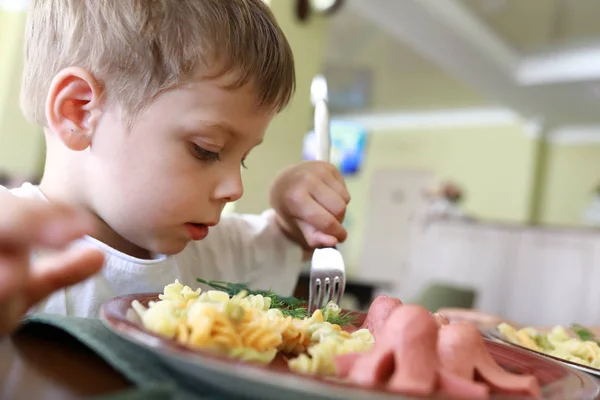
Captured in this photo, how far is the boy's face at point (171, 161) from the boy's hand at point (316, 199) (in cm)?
16

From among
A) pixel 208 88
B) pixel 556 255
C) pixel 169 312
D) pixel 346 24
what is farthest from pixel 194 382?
pixel 556 255

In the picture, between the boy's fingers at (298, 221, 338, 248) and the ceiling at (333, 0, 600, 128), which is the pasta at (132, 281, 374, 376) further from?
the ceiling at (333, 0, 600, 128)

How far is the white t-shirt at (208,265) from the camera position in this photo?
573 mm

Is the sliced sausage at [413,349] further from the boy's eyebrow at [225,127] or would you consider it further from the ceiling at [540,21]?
the ceiling at [540,21]

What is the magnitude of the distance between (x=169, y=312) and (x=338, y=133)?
6591mm

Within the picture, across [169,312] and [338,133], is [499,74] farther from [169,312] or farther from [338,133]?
[169,312]

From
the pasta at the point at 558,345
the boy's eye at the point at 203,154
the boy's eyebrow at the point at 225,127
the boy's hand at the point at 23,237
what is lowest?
the pasta at the point at 558,345

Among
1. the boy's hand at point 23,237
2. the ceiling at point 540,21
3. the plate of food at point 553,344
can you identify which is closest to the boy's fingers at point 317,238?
the plate of food at point 553,344

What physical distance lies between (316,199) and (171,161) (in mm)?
246

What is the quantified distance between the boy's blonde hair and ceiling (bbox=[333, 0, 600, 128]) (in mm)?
3050

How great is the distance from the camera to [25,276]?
0.26m

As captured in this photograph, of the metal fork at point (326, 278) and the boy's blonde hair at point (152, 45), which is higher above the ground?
the boy's blonde hair at point (152, 45)

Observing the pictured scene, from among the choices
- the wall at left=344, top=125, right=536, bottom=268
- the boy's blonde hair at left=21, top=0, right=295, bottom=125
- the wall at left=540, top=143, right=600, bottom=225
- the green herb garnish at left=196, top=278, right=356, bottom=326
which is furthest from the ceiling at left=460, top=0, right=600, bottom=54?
the green herb garnish at left=196, top=278, right=356, bottom=326

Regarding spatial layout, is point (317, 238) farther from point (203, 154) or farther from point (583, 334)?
point (583, 334)
